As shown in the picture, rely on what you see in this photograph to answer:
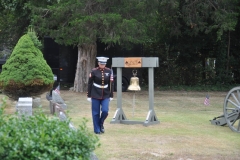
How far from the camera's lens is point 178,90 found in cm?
2536

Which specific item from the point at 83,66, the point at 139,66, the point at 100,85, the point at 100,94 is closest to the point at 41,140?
the point at 100,94

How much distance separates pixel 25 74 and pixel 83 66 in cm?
894

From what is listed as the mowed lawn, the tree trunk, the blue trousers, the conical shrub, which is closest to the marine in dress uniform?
the blue trousers

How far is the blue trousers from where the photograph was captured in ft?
34.4

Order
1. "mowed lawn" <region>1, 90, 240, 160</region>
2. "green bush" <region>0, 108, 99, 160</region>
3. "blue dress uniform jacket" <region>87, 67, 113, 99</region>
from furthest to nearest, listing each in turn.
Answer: "blue dress uniform jacket" <region>87, 67, 113, 99</region> → "mowed lawn" <region>1, 90, 240, 160</region> → "green bush" <region>0, 108, 99, 160</region>

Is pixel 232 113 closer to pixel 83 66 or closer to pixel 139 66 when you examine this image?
pixel 139 66

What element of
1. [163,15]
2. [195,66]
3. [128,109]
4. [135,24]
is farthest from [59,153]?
[195,66]

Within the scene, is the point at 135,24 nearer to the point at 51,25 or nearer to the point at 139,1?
the point at 139,1

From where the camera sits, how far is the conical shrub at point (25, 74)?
14.1 metres

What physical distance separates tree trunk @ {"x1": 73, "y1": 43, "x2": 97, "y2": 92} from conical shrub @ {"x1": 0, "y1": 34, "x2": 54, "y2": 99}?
816cm

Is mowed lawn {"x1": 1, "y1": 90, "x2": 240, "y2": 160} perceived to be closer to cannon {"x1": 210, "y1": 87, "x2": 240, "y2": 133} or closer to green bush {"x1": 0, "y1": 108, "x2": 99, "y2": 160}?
cannon {"x1": 210, "y1": 87, "x2": 240, "y2": 133}

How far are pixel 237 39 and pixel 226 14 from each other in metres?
5.01

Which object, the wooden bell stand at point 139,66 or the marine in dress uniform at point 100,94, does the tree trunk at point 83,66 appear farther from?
the marine in dress uniform at point 100,94

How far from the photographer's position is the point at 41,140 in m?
4.84
